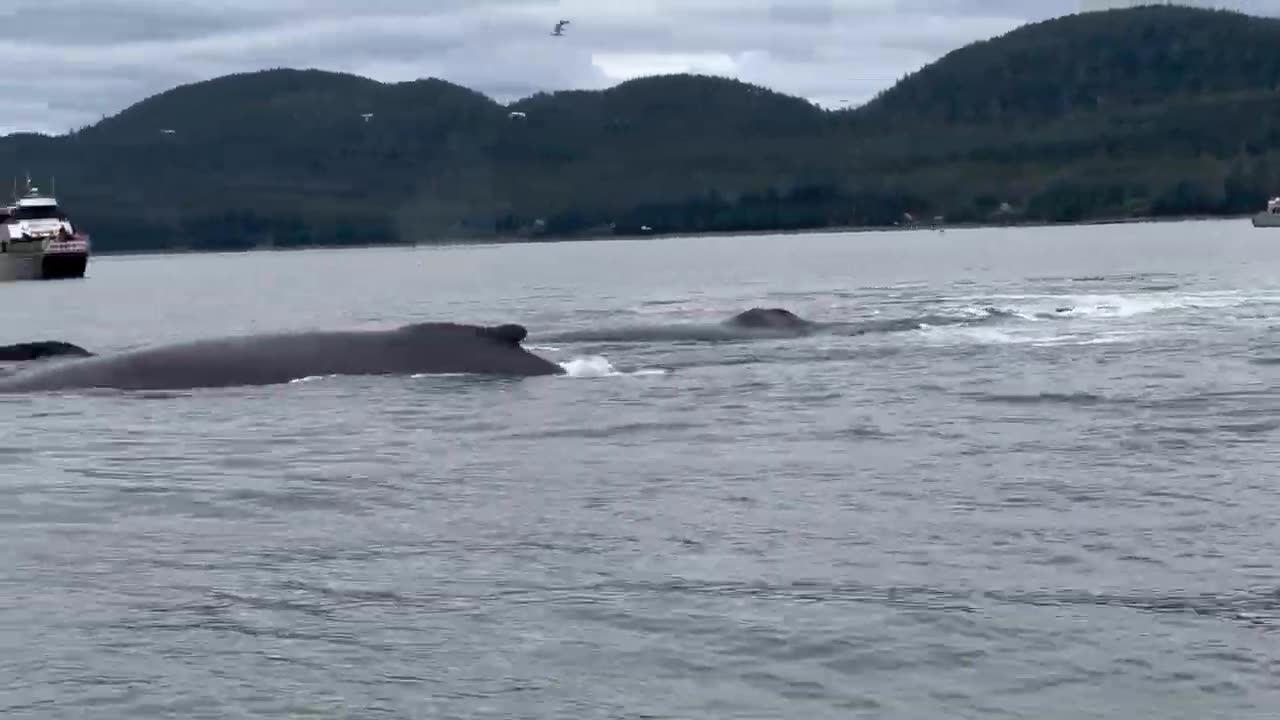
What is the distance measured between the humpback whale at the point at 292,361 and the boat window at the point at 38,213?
9566 centimetres

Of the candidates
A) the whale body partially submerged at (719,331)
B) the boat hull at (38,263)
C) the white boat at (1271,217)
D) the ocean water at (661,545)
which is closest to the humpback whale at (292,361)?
the ocean water at (661,545)

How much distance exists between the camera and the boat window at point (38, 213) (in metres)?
122

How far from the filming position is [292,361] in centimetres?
2967

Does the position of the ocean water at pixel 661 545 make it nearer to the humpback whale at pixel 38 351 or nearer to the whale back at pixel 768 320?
the humpback whale at pixel 38 351

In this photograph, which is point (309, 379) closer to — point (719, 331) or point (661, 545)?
point (719, 331)

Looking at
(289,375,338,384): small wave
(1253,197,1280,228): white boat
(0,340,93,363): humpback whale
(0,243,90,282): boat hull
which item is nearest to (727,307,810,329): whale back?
(0,340,93,363): humpback whale

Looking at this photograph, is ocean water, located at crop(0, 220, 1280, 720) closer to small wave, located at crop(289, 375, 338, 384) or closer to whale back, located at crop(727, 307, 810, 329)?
small wave, located at crop(289, 375, 338, 384)

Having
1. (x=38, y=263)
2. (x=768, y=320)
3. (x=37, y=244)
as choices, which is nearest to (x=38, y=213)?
(x=37, y=244)

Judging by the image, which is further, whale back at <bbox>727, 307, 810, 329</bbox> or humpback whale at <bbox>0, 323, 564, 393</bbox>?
whale back at <bbox>727, 307, 810, 329</bbox>

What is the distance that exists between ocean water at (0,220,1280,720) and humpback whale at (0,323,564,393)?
0.65 meters

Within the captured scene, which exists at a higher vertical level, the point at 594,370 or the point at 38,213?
the point at 38,213

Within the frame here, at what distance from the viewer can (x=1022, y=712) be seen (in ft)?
35.1

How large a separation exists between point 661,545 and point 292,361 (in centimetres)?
1537

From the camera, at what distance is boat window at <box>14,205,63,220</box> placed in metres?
122
